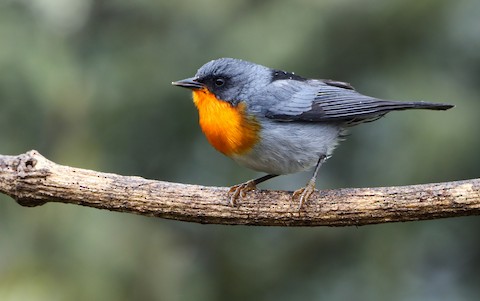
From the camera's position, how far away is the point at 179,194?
191 inches

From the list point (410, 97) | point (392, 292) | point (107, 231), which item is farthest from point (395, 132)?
point (107, 231)

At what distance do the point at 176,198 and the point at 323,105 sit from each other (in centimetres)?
114

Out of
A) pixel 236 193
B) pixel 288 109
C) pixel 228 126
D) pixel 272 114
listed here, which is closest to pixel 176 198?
pixel 236 193

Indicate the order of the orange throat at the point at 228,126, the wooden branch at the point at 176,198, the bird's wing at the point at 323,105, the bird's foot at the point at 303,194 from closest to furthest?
1. the wooden branch at the point at 176,198
2. the bird's foot at the point at 303,194
3. the orange throat at the point at 228,126
4. the bird's wing at the point at 323,105

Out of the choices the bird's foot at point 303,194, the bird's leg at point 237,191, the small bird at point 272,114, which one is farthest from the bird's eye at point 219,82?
the bird's foot at point 303,194

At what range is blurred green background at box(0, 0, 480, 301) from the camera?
5.86m

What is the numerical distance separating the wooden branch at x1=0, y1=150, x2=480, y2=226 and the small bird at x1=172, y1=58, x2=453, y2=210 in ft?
0.62

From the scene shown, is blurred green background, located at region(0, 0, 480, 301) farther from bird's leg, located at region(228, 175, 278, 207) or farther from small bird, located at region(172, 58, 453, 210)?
bird's leg, located at region(228, 175, 278, 207)

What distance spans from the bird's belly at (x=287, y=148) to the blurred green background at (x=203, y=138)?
0.76 metres

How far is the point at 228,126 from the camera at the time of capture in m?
5.15

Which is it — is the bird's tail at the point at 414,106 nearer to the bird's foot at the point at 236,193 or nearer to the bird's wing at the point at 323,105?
the bird's wing at the point at 323,105

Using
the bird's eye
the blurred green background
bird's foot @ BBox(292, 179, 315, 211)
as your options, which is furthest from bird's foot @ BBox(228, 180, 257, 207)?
the blurred green background

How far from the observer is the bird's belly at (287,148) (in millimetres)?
5160

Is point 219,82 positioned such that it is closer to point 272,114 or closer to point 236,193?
point 272,114
